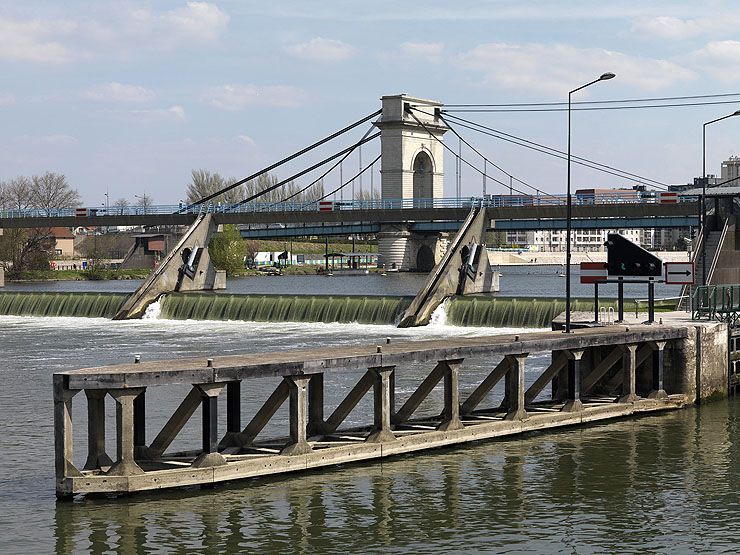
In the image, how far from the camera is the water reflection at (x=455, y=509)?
2083 cm

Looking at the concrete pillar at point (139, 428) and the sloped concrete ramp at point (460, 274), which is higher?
the sloped concrete ramp at point (460, 274)

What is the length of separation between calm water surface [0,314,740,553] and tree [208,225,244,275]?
107013 millimetres

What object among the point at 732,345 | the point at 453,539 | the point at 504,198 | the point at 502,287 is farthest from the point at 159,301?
the point at 453,539

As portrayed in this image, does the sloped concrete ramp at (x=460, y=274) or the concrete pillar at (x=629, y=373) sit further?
the sloped concrete ramp at (x=460, y=274)

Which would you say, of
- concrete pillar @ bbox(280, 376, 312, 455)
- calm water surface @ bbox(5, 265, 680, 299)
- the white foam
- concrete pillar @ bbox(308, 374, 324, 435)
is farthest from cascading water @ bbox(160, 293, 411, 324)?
concrete pillar @ bbox(280, 376, 312, 455)

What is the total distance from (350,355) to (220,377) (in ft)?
11.7

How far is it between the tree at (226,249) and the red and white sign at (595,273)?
4027 inches

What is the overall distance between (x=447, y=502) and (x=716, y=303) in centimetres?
2011

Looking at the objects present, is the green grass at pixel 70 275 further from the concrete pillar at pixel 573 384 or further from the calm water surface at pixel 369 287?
the concrete pillar at pixel 573 384

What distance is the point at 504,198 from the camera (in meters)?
92.9

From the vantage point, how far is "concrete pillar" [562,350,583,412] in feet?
104

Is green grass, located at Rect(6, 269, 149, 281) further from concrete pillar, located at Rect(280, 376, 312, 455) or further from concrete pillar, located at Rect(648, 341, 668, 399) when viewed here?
concrete pillar, located at Rect(280, 376, 312, 455)

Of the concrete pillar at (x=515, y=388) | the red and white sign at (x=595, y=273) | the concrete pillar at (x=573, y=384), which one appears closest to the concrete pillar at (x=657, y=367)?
the concrete pillar at (x=573, y=384)

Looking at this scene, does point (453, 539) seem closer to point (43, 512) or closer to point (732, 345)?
point (43, 512)
